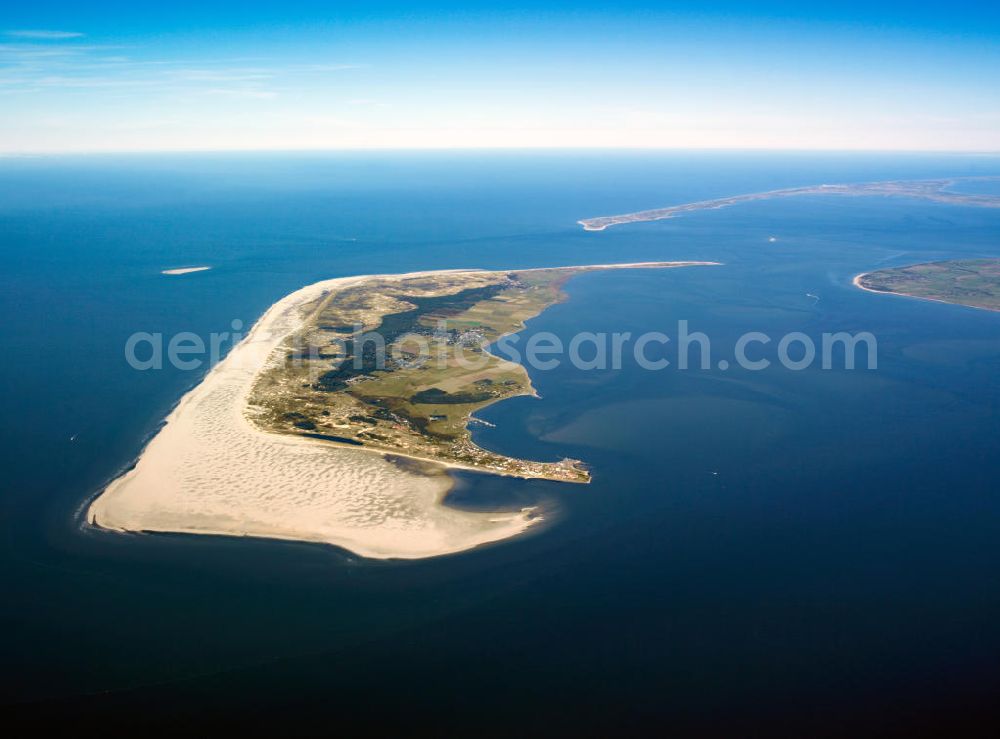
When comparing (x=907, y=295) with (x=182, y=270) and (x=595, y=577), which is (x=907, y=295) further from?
(x=182, y=270)

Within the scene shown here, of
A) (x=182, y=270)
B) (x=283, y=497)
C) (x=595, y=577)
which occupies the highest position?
(x=182, y=270)

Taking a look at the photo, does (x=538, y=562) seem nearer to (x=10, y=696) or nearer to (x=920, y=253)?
(x=10, y=696)

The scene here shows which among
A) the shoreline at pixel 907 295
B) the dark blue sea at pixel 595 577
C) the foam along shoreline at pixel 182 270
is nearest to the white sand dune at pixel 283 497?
the dark blue sea at pixel 595 577

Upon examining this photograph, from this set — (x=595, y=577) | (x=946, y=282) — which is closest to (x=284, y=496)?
→ (x=595, y=577)

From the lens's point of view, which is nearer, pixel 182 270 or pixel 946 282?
pixel 946 282

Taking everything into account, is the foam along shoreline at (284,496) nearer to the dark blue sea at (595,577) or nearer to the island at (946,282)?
the dark blue sea at (595,577)

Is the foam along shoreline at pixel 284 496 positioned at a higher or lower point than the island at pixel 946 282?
lower

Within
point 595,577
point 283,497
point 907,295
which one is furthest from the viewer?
point 907,295
